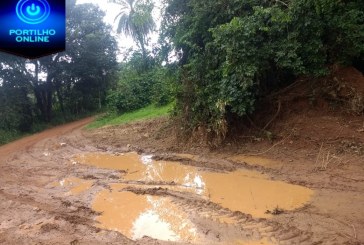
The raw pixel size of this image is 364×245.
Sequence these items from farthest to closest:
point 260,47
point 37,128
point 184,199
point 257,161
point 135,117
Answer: point 37,128 < point 135,117 < point 260,47 < point 257,161 < point 184,199

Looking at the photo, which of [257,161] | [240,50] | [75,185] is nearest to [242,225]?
[257,161]

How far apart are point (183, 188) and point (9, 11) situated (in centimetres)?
479

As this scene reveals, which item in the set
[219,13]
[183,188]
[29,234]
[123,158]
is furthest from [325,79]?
[29,234]

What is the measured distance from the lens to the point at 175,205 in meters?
6.26

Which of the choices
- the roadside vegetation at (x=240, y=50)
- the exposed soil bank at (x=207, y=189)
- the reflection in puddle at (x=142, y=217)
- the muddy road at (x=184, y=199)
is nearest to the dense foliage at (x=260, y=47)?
the roadside vegetation at (x=240, y=50)

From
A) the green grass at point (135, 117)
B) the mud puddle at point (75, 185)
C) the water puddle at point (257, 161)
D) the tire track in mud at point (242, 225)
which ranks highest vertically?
the green grass at point (135, 117)

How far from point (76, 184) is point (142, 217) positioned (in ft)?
9.01

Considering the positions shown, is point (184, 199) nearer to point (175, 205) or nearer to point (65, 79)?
point (175, 205)

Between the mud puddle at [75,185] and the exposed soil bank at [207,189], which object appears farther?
the mud puddle at [75,185]

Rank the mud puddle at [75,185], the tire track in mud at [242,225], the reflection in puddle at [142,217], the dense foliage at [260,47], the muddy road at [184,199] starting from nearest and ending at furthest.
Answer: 1. the tire track in mud at [242,225]
2. the muddy road at [184,199]
3. the reflection in puddle at [142,217]
4. the mud puddle at [75,185]
5. the dense foliage at [260,47]

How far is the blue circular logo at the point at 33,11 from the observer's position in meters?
3.50

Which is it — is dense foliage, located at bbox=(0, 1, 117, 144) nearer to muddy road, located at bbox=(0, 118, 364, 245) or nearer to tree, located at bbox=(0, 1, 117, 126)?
tree, located at bbox=(0, 1, 117, 126)

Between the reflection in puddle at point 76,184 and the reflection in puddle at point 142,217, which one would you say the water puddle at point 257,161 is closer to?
the reflection in puddle at point 142,217
